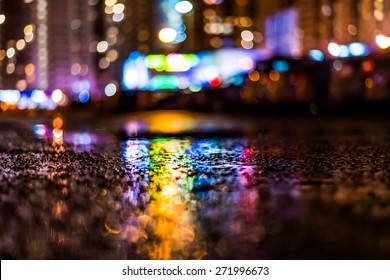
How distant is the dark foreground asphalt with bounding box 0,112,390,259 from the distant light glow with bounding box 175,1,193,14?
66.6 meters

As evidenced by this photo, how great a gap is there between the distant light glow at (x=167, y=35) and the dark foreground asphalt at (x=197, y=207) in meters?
66.8

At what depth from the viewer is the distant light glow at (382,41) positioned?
23864 millimetres

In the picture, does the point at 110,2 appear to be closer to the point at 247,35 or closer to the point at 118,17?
the point at 118,17

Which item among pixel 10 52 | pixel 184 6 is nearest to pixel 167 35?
pixel 184 6

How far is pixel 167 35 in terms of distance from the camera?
241ft

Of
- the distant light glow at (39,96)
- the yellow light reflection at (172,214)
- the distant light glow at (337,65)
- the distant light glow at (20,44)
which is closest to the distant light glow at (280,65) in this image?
the distant light glow at (337,65)

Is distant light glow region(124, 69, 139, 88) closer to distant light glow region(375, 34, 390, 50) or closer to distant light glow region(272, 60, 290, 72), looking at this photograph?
distant light glow region(375, 34, 390, 50)

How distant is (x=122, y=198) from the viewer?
13.1ft

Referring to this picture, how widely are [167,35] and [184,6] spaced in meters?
4.34

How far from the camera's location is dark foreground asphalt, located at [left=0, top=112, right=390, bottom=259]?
265cm

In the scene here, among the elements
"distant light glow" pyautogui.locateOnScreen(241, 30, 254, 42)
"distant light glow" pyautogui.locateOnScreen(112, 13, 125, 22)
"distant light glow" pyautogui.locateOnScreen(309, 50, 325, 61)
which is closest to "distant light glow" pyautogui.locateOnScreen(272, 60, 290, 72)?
"distant light glow" pyautogui.locateOnScreen(309, 50, 325, 61)

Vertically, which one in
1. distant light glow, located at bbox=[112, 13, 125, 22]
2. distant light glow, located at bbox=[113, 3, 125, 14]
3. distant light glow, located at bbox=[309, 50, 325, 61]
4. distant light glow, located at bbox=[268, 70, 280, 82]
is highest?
distant light glow, located at bbox=[113, 3, 125, 14]

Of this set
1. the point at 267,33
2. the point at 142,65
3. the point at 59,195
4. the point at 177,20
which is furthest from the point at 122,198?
the point at 177,20
